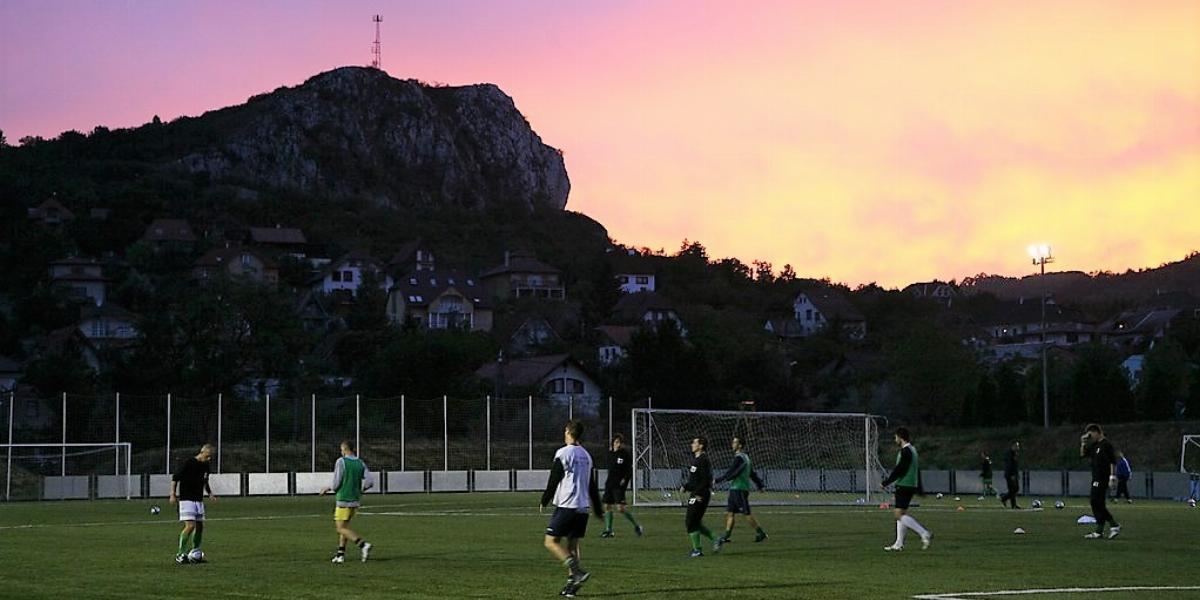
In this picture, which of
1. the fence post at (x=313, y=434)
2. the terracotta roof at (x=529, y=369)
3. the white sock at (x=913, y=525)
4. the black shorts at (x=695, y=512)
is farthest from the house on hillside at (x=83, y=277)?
the white sock at (x=913, y=525)

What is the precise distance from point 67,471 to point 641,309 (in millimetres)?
135231

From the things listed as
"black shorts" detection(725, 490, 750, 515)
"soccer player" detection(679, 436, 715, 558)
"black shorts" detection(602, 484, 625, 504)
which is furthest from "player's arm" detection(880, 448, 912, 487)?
"black shorts" detection(602, 484, 625, 504)

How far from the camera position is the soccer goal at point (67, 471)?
56.0 meters

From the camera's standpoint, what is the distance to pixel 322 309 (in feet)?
608

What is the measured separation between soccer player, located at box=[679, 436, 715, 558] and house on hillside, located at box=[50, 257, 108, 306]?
515ft

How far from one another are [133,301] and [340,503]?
161 meters

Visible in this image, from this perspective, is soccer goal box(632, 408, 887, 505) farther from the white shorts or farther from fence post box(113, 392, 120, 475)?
the white shorts

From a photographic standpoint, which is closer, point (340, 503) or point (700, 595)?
point (700, 595)

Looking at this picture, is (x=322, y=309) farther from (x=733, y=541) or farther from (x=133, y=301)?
(x=733, y=541)

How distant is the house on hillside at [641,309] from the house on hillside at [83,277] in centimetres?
6003

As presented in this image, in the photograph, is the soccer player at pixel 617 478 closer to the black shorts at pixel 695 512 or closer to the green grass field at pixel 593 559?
the green grass field at pixel 593 559

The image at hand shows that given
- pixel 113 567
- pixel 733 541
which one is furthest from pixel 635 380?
pixel 113 567

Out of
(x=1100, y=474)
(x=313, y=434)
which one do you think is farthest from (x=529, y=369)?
(x=1100, y=474)

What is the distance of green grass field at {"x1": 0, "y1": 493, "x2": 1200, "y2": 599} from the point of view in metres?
18.8
